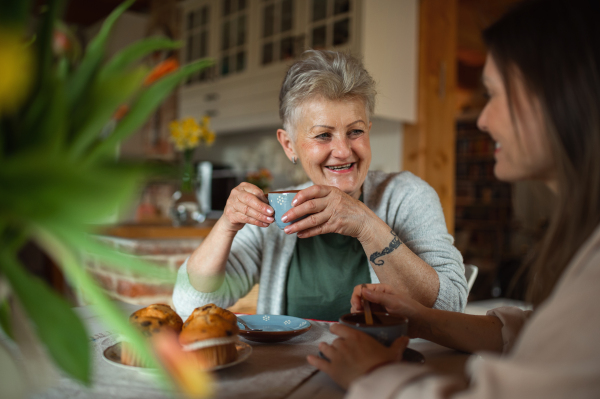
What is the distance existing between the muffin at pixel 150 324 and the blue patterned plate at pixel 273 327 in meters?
0.14

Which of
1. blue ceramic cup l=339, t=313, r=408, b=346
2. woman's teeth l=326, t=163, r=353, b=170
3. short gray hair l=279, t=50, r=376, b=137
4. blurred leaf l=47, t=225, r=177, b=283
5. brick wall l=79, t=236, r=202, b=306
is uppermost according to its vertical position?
short gray hair l=279, t=50, r=376, b=137

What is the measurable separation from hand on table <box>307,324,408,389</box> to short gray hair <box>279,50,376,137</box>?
738 millimetres

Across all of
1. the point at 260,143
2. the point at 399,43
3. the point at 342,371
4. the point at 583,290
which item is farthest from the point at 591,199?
the point at 260,143

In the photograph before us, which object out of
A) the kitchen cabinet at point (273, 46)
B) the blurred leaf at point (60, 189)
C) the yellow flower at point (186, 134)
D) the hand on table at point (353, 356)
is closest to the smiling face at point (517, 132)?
the hand on table at point (353, 356)

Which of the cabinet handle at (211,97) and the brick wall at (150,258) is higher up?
the cabinet handle at (211,97)

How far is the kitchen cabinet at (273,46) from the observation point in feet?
8.68

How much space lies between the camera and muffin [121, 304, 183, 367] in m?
0.65

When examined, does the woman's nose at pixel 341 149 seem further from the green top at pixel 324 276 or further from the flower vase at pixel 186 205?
the flower vase at pixel 186 205

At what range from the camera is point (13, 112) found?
1.44 ft

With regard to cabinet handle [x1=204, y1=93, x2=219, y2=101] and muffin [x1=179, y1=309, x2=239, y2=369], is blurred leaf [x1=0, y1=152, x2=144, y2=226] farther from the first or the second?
cabinet handle [x1=204, y1=93, x2=219, y2=101]

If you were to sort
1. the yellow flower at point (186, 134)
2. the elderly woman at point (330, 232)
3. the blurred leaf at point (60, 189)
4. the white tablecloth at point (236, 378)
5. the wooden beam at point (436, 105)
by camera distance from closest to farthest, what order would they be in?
1. the blurred leaf at point (60, 189)
2. the white tablecloth at point (236, 378)
3. the elderly woman at point (330, 232)
4. the yellow flower at point (186, 134)
5. the wooden beam at point (436, 105)

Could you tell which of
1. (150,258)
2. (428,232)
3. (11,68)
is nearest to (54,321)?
(11,68)

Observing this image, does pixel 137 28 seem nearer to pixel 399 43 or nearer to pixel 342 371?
pixel 399 43

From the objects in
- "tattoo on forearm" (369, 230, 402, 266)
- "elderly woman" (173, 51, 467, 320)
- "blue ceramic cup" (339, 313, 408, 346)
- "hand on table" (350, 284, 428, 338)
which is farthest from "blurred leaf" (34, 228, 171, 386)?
"tattoo on forearm" (369, 230, 402, 266)
